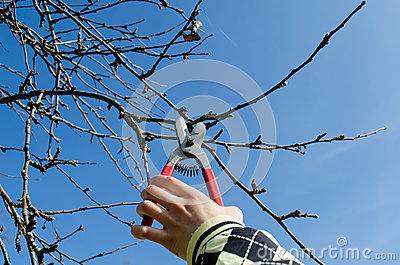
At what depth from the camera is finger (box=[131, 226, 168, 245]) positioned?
0.90 metres

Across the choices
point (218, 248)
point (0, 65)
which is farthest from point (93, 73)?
point (218, 248)

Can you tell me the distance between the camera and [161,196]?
90 cm

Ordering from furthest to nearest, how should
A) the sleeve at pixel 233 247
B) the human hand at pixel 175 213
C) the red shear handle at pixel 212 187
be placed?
the red shear handle at pixel 212 187, the human hand at pixel 175 213, the sleeve at pixel 233 247

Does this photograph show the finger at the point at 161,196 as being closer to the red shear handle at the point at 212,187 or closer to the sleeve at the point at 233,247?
the sleeve at the point at 233,247

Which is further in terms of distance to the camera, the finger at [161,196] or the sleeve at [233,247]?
the finger at [161,196]

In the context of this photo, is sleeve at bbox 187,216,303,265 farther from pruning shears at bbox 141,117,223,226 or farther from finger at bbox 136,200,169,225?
pruning shears at bbox 141,117,223,226

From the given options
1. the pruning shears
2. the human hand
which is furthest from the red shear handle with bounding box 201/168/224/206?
the human hand

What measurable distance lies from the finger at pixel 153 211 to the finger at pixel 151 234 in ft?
0.07

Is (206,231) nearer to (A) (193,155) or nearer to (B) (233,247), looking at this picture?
(B) (233,247)

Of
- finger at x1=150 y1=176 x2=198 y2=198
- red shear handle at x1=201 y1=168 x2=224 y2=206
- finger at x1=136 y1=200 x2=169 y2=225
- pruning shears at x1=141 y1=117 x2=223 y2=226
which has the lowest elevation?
finger at x1=136 y1=200 x2=169 y2=225

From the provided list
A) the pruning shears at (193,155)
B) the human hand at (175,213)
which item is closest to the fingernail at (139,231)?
the human hand at (175,213)

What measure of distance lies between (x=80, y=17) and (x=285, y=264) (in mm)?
1673

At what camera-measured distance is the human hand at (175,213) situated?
0.89 m

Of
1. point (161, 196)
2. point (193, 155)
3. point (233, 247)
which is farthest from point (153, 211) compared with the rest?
point (193, 155)
